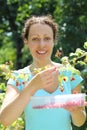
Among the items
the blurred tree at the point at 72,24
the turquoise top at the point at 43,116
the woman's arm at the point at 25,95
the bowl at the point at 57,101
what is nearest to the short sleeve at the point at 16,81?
the turquoise top at the point at 43,116

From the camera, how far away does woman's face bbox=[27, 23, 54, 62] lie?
6.98ft

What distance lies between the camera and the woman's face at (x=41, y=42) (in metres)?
2.13

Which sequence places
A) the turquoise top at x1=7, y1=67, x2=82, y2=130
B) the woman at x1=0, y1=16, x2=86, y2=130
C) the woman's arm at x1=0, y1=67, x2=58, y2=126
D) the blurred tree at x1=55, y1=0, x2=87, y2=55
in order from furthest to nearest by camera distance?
the blurred tree at x1=55, y1=0, x2=87, y2=55 → the turquoise top at x1=7, y1=67, x2=82, y2=130 → the woman at x1=0, y1=16, x2=86, y2=130 → the woman's arm at x1=0, y1=67, x2=58, y2=126

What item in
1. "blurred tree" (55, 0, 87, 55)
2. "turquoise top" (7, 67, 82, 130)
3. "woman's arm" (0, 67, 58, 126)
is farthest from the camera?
"blurred tree" (55, 0, 87, 55)

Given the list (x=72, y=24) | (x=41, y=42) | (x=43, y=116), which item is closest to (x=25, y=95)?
(x=43, y=116)

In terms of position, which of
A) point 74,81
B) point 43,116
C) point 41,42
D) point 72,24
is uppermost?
point 41,42

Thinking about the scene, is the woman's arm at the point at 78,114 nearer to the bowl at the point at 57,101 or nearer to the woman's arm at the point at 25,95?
the bowl at the point at 57,101

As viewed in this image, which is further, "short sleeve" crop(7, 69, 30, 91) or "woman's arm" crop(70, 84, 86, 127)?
"short sleeve" crop(7, 69, 30, 91)

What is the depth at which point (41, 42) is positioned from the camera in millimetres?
2127

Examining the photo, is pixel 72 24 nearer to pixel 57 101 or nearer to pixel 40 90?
pixel 40 90

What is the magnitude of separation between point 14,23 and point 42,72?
50.1 feet

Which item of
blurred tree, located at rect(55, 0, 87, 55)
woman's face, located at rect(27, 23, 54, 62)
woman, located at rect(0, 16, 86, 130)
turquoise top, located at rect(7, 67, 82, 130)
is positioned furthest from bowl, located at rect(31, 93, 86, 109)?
blurred tree, located at rect(55, 0, 87, 55)

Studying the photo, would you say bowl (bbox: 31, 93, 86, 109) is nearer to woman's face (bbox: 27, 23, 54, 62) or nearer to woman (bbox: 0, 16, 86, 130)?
woman (bbox: 0, 16, 86, 130)

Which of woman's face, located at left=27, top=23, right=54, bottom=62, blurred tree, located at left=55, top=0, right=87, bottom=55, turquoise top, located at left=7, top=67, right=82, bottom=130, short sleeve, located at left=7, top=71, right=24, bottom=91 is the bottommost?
blurred tree, located at left=55, top=0, right=87, bottom=55
